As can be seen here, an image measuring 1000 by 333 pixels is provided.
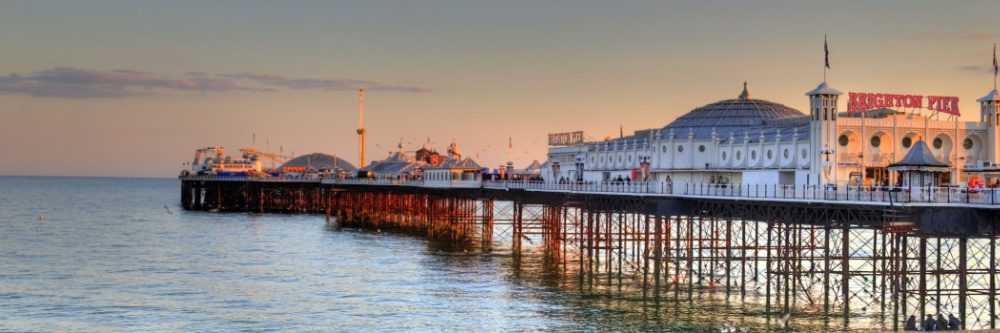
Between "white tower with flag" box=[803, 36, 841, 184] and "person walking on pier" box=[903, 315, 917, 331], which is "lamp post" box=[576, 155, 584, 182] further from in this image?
"person walking on pier" box=[903, 315, 917, 331]

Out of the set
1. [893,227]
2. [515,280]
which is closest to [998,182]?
[893,227]

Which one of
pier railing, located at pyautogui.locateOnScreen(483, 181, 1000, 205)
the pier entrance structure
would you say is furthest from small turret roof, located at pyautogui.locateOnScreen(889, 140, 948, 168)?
the pier entrance structure

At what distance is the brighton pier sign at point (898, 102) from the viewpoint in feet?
200

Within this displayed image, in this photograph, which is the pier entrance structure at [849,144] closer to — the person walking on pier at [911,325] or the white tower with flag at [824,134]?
the white tower with flag at [824,134]

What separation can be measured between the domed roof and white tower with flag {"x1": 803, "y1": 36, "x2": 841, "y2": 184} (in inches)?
739

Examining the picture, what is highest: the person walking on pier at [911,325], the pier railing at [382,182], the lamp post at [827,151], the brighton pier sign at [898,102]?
the brighton pier sign at [898,102]

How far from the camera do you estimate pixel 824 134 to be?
187 ft

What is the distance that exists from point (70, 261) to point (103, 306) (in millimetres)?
24823

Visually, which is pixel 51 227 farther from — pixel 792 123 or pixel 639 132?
pixel 792 123

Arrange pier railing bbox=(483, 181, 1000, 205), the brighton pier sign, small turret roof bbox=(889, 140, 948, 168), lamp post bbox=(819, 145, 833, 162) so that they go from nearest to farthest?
1. pier railing bbox=(483, 181, 1000, 205)
2. small turret roof bbox=(889, 140, 948, 168)
3. lamp post bbox=(819, 145, 833, 162)
4. the brighton pier sign

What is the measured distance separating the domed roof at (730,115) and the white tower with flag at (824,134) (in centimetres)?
1876

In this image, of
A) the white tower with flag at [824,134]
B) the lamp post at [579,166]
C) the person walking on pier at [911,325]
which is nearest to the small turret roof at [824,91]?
the white tower with flag at [824,134]

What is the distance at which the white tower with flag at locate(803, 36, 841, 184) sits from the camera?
5694 cm

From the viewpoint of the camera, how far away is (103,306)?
52.1 m
